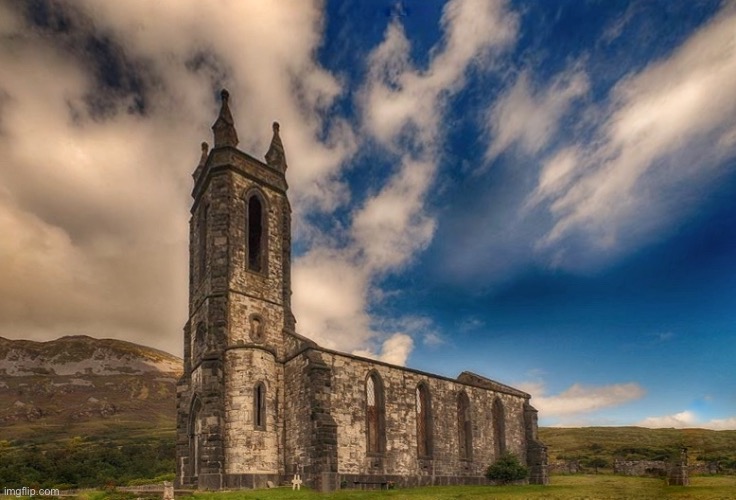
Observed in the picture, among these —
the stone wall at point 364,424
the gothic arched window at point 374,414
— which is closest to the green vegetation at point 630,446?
the stone wall at point 364,424

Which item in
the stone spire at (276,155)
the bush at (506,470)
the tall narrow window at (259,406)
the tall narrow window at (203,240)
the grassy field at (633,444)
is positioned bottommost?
the grassy field at (633,444)

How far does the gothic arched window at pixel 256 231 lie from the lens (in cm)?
3045

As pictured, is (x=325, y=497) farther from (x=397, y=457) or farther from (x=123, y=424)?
(x=123, y=424)

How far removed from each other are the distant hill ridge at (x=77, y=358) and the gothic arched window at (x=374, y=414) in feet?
465

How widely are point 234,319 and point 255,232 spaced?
5913 millimetres

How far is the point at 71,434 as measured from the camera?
295 ft

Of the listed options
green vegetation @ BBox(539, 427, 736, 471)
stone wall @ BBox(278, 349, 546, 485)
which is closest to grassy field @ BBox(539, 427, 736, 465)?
green vegetation @ BBox(539, 427, 736, 471)

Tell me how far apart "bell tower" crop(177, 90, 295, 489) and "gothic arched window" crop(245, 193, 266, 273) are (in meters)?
0.06

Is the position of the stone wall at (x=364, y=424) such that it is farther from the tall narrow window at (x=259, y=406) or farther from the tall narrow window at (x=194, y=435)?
the tall narrow window at (x=194, y=435)

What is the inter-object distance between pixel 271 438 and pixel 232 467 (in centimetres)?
237

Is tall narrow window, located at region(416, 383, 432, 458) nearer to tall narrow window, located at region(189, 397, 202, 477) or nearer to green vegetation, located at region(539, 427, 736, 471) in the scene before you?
tall narrow window, located at region(189, 397, 202, 477)

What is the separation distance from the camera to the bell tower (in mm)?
25297

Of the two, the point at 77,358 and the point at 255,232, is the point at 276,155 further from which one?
the point at 77,358

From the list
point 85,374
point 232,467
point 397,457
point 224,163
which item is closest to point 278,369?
point 232,467
